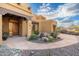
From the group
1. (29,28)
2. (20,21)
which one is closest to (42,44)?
(29,28)

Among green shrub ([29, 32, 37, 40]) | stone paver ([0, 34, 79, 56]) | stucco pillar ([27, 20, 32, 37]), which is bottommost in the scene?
stone paver ([0, 34, 79, 56])

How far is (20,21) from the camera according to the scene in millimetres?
3197

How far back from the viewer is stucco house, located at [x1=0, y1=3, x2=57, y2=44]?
3.07m

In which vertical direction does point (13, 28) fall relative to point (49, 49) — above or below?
above

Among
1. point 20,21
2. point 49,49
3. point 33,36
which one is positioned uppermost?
point 20,21

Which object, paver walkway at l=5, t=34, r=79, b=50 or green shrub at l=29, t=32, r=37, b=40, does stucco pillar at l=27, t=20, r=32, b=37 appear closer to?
green shrub at l=29, t=32, r=37, b=40

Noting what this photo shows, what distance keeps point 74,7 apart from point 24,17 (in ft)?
3.26

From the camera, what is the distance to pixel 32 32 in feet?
10.6

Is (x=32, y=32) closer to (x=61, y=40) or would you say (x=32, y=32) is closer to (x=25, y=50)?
(x=25, y=50)

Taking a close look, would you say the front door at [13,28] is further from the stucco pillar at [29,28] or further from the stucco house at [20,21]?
the stucco pillar at [29,28]

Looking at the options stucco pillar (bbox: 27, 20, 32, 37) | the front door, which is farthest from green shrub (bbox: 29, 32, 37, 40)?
the front door

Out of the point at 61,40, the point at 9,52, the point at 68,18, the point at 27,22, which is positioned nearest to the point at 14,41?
the point at 9,52

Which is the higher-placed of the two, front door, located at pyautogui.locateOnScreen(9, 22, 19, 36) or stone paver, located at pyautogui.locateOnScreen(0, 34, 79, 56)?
front door, located at pyautogui.locateOnScreen(9, 22, 19, 36)

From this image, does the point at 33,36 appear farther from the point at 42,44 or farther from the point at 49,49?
the point at 49,49
